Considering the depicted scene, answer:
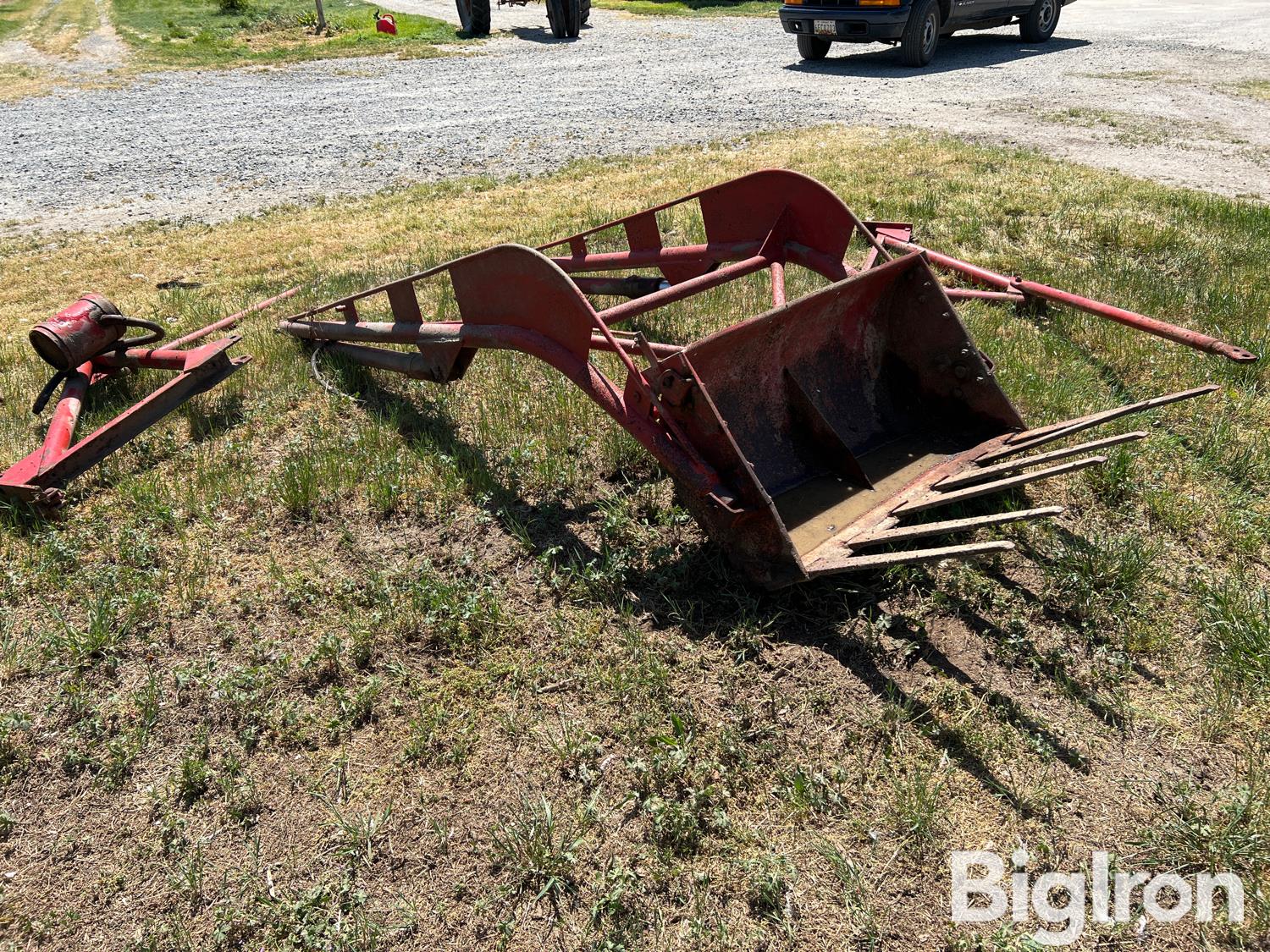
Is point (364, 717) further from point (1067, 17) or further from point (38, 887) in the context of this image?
point (1067, 17)

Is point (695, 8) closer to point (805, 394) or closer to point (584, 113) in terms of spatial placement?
point (584, 113)

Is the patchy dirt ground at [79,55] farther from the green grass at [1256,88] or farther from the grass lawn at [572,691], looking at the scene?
the green grass at [1256,88]

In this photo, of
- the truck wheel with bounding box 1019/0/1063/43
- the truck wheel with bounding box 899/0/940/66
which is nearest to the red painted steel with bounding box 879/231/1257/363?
the truck wheel with bounding box 899/0/940/66

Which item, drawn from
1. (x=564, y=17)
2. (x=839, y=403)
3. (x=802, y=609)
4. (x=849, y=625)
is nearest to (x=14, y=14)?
(x=564, y=17)

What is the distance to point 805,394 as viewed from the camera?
11.0 feet

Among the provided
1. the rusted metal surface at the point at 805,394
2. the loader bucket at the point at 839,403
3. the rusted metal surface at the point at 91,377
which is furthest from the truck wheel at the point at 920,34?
the rusted metal surface at the point at 91,377

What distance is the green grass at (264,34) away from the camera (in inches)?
779

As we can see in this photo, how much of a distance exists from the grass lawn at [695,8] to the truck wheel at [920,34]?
10.8 metres

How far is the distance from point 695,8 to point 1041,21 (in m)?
13.6

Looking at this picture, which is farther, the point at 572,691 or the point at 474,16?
the point at 474,16

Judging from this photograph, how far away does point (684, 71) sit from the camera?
15.6 m

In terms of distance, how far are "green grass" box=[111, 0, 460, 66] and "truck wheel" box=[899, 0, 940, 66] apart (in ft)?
34.2

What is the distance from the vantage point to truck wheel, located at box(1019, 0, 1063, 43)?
50.6ft

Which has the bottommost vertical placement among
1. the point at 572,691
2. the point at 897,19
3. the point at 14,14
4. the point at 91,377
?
the point at 572,691
